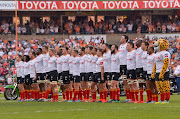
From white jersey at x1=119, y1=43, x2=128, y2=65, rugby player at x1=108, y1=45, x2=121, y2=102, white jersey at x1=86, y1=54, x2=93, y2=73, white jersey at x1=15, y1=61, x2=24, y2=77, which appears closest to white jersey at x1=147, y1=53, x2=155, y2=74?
white jersey at x1=119, y1=43, x2=128, y2=65

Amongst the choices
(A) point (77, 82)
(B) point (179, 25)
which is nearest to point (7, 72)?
(A) point (77, 82)

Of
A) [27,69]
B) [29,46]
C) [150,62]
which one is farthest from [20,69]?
[29,46]

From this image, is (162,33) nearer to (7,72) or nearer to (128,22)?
(128,22)

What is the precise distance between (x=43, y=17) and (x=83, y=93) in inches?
1260

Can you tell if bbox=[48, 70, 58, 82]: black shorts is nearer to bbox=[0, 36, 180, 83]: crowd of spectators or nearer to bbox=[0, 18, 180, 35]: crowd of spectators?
bbox=[0, 36, 180, 83]: crowd of spectators

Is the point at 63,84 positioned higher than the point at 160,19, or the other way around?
the point at 160,19

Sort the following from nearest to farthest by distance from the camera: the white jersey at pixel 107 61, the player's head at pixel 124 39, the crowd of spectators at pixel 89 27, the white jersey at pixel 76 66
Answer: the player's head at pixel 124 39
the white jersey at pixel 107 61
the white jersey at pixel 76 66
the crowd of spectators at pixel 89 27

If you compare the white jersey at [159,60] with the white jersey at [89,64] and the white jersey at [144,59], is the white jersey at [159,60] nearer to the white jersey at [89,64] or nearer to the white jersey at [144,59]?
the white jersey at [144,59]

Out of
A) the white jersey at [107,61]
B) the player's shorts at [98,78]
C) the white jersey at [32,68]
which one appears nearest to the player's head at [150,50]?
the white jersey at [107,61]

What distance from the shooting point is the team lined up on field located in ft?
62.5

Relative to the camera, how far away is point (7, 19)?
50.9 meters

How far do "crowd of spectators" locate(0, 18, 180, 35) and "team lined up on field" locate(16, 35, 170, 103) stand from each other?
1053 inches

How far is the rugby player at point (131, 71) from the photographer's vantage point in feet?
62.5

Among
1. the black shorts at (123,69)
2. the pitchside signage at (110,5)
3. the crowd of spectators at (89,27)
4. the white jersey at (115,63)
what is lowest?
the black shorts at (123,69)
